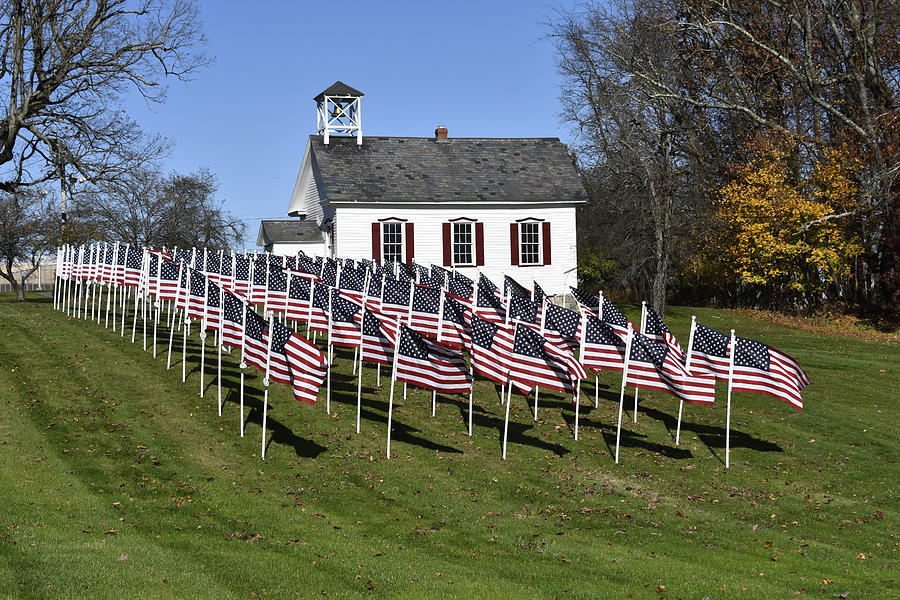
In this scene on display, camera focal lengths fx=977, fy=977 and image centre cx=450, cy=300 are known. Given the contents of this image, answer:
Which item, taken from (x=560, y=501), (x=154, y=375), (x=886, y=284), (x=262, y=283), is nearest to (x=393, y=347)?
(x=560, y=501)

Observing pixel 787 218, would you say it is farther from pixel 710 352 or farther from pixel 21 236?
pixel 21 236

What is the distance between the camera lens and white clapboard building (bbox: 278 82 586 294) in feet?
123

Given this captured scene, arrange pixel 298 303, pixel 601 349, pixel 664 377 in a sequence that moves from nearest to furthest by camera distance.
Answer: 1. pixel 664 377
2. pixel 601 349
3. pixel 298 303

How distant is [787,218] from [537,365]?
25896 mm

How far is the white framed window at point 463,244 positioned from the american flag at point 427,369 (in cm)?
2231

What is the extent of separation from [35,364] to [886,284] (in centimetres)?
3089

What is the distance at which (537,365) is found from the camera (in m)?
15.7

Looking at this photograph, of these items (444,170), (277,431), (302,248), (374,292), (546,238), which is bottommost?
(277,431)

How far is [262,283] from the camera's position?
23.0 metres

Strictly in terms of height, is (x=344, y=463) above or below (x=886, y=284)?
below

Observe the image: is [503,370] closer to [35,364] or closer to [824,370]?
[35,364]

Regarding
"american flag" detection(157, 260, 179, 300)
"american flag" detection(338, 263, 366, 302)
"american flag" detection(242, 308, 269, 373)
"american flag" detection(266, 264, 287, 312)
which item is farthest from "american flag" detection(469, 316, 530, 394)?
"american flag" detection(157, 260, 179, 300)

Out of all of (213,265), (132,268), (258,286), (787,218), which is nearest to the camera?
(258,286)

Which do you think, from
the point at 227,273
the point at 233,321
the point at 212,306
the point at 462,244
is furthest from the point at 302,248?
the point at 233,321
